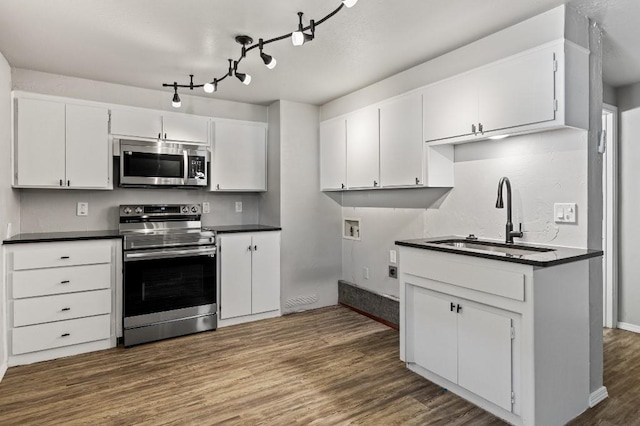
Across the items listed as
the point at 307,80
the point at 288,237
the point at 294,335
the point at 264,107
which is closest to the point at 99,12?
the point at 307,80

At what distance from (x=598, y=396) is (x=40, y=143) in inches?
179

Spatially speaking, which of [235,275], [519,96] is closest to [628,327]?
[519,96]

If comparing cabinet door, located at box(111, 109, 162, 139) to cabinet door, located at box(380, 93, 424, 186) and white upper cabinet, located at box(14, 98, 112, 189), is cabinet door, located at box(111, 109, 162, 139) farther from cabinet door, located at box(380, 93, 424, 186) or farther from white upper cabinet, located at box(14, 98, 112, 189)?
cabinet door, located at box(380, 93, 424, 186)

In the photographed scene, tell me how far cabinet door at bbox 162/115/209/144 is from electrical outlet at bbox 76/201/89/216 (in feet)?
3.23

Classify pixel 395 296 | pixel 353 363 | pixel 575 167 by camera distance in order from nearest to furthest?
pixel 575 167 < pixel 353 363 < pixel 395 296

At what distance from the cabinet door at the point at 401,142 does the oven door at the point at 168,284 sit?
185 cm

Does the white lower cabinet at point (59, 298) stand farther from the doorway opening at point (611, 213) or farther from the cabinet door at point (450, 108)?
the doorway opening at point (611, 213)

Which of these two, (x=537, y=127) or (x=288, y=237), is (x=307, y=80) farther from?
(x=537, y=127)

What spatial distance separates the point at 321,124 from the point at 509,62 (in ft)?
7.53

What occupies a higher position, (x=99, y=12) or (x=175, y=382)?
(x=99, y=12)

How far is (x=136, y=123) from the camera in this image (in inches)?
144

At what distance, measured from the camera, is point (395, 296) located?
379 centimetres

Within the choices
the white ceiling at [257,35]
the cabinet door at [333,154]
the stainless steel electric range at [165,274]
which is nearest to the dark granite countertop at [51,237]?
the stainless steel electric range at [165,274]

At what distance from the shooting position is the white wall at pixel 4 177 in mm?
2795
